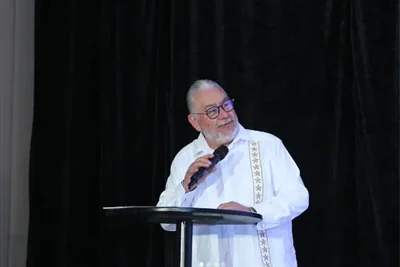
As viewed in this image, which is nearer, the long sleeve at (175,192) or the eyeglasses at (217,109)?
the long sleeve at (175,192)

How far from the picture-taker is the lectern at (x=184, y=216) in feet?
6.91

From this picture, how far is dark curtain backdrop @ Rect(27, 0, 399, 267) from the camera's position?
300cm

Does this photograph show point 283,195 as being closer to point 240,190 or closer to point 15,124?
point 240,190

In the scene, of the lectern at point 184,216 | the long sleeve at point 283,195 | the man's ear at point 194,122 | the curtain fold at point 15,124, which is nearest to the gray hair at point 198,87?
the man's ear at point 194,122

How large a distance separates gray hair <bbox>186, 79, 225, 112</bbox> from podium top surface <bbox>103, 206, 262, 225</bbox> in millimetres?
834

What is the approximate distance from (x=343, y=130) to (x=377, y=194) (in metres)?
0.32

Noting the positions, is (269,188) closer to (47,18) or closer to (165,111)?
(165,111)

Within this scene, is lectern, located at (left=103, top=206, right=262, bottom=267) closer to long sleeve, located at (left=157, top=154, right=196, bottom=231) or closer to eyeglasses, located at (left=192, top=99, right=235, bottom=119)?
long sleeve, located at (left=157, top=154, right=196, bottom=231)

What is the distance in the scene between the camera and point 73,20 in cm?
373

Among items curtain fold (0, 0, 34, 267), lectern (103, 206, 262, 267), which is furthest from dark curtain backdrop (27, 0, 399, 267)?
lectern (103, 206, 262, 267)

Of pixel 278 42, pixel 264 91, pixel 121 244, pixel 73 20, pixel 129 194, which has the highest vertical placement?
pixel 73 20

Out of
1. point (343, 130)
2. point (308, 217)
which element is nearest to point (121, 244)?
point (308, 217)

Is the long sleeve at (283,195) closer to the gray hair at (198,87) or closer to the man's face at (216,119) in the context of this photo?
the man's face at (216,119)

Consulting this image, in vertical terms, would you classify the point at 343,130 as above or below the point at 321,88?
below
